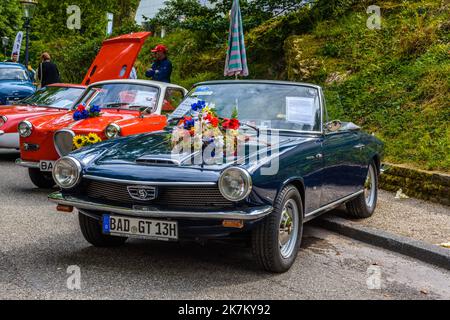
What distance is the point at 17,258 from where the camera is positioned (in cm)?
501

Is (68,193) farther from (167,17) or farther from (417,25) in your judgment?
(167,17)

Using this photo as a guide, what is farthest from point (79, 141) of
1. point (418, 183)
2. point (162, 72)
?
point (162, 72)

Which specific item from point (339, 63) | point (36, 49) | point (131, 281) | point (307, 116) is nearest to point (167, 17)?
point (339, 63)

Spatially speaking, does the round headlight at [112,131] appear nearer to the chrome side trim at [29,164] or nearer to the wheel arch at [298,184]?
the chrome side trim at [29,164]

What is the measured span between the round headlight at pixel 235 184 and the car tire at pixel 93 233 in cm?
144

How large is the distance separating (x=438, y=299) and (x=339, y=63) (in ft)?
30.5

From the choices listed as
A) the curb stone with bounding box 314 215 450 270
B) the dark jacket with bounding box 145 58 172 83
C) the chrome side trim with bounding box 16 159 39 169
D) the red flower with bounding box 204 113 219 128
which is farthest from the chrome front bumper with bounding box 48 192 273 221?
the dark jacket with bounding box 145 58 172 83

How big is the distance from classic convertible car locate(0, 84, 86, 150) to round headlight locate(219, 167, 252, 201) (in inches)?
237

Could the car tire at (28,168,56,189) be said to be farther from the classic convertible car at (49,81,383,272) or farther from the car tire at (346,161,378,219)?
the car tire at (346,161,378,219)

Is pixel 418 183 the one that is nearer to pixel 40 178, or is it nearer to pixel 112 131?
pixel 112 131

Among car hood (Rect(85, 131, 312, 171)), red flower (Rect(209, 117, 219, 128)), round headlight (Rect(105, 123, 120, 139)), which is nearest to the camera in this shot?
car hood (Rect(85, 131, 312, 171))

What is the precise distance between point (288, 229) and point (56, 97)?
7295mm

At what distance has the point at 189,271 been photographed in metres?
4.78

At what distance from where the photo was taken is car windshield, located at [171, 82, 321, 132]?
5723 millimetres
